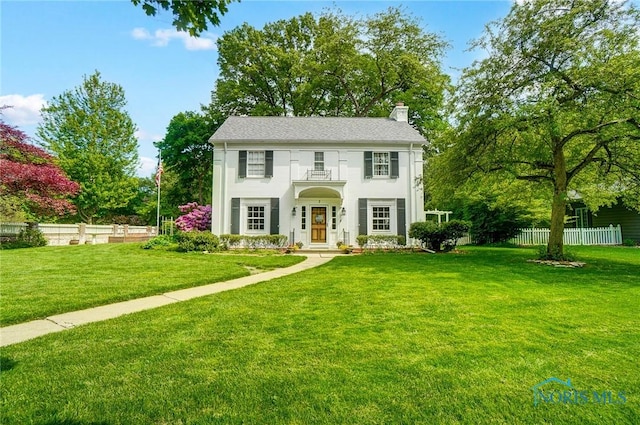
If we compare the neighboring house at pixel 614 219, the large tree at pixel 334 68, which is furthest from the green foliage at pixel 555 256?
the large tree at pixel 334 68

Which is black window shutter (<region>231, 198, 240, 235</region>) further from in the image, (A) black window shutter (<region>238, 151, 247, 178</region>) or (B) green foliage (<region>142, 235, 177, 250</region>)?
(B) green foliage (<region>142, 235, 177, 250</region>)

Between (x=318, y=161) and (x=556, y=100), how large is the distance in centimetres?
1006

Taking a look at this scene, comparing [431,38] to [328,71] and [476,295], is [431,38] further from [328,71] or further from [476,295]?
[476,295]

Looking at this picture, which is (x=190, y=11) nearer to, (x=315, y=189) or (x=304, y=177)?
(x=315, y=189)

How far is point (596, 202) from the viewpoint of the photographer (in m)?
13.9

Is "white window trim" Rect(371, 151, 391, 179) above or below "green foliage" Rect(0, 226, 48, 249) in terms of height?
above

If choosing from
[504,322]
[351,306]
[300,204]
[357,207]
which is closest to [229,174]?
[300,204]

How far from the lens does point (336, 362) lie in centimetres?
309

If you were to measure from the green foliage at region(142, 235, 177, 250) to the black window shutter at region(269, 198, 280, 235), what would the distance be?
4.74 m

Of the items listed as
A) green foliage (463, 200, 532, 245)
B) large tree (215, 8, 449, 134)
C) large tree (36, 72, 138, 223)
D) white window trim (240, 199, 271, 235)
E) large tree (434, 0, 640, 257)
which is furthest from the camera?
large tree (36, 72, 138, 223)

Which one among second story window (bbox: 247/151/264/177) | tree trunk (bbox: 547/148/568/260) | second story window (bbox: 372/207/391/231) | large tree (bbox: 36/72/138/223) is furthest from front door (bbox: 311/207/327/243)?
large tree (bbox: 36/72/138/223)

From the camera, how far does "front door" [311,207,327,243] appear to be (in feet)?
53.9

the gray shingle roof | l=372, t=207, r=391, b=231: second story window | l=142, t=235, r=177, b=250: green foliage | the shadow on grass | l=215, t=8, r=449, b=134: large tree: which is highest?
l=215, t=8, r=449, b=134: large tree

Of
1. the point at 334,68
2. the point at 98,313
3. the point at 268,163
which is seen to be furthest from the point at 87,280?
the point at 334,68
